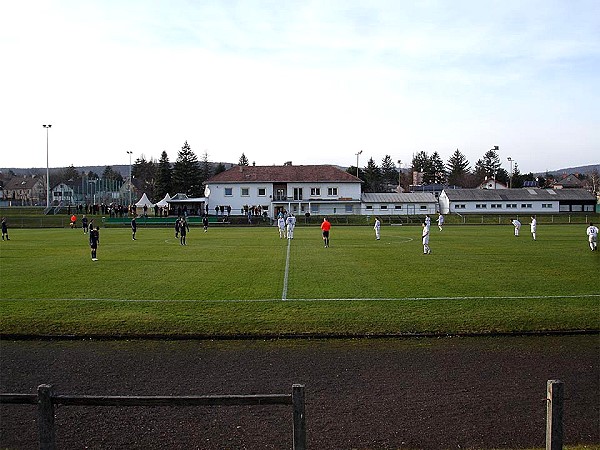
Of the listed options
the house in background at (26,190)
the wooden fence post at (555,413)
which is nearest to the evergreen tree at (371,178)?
the house in background at (26,190)

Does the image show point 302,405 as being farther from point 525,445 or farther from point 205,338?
point 205,338

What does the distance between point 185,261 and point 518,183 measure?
12433cm

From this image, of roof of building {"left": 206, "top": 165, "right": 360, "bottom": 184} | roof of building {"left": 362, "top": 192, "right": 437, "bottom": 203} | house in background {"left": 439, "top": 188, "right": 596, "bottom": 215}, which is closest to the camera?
roof of building {"left": 206, "top": 165, "right": 360, "bottom": 184}

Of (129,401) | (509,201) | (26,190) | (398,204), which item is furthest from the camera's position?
(26,190)

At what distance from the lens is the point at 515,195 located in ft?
299

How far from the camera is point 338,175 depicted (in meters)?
88.4

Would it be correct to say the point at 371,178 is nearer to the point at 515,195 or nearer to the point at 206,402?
the point at 515,195

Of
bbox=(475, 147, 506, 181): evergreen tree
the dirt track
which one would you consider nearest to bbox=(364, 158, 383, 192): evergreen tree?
bbox=(475, 147, 506, 181): evergreen tree

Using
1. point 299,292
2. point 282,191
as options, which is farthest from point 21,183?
point 299,292

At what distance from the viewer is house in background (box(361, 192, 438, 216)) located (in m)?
87.1

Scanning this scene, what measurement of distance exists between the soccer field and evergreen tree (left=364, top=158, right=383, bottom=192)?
10033cm

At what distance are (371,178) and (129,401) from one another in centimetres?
12914

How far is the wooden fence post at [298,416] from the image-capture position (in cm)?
527

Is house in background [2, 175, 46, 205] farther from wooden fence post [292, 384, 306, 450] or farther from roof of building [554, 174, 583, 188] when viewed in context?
wooden fence post [292, 384, 306, 450]
